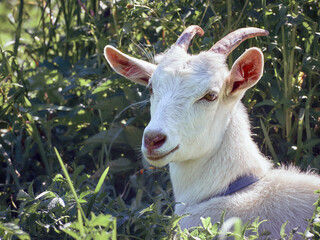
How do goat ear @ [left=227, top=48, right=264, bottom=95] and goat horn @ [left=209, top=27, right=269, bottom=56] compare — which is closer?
goat ear @ [left=227, top=48, right=264, bottom=95]

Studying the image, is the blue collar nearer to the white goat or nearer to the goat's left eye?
the white goat

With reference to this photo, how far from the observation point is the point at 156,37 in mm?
5051

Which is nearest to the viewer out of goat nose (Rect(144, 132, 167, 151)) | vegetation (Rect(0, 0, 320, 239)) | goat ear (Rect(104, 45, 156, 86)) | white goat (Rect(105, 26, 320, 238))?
goat nose (Rect(144, 132, 167, 151))

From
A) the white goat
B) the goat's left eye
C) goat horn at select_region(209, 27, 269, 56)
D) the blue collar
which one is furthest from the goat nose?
goat horn at select_region(209, 27, 269, 56)

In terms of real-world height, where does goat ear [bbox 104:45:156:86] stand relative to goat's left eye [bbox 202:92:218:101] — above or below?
above

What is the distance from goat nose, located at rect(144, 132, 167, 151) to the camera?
316 cm

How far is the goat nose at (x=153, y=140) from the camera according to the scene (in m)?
3.16

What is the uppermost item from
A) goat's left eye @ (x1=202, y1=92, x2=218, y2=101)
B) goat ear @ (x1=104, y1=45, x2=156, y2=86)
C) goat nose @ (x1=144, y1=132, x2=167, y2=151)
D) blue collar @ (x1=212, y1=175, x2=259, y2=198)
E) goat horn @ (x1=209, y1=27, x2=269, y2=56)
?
goat horn @ (x1=209, y1=27, x2=269, y2=56)

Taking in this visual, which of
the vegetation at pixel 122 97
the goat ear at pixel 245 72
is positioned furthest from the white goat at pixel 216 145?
the vegetation at pixel 122 97

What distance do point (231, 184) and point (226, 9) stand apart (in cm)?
160

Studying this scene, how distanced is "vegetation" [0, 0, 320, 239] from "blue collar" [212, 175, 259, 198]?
23.5 inches

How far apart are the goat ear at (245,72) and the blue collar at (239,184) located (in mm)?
536

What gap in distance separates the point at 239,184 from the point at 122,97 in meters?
1.56

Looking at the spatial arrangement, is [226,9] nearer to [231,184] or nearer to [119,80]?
[119,80]
